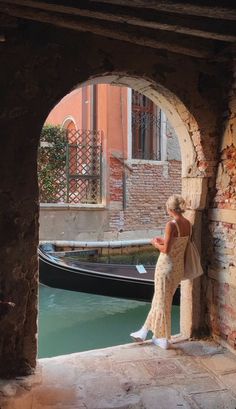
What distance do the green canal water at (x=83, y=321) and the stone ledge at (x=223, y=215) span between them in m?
2.18

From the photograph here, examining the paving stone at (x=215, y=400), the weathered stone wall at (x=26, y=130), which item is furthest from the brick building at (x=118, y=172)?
the paving stone at (x=215, y=400)

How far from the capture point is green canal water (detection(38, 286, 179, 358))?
196 inches

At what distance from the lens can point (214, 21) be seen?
2863mm

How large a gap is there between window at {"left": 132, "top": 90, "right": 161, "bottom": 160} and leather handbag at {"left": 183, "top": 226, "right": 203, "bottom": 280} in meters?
6.02

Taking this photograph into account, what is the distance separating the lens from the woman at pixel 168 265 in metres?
3.47

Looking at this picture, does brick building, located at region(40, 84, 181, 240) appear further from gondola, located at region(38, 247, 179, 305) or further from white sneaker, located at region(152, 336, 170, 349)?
white sneaker, located at region(152, 336, 170, 349)

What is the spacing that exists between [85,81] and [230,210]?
1.58 m

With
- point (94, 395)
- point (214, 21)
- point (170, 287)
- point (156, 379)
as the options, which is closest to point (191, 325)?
point (170, 287)

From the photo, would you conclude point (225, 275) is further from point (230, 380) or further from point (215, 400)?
point (215, 400)

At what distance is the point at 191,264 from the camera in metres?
3.58

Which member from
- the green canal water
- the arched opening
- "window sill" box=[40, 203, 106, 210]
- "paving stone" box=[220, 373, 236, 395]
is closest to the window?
"window sill" box=[40, 203, 106, 210]

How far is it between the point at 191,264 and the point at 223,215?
19.8 inches

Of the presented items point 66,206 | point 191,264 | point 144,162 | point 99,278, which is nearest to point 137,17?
point 191,264

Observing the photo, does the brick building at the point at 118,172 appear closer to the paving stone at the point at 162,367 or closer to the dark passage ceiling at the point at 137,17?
the paving stone at the point at 162,367
